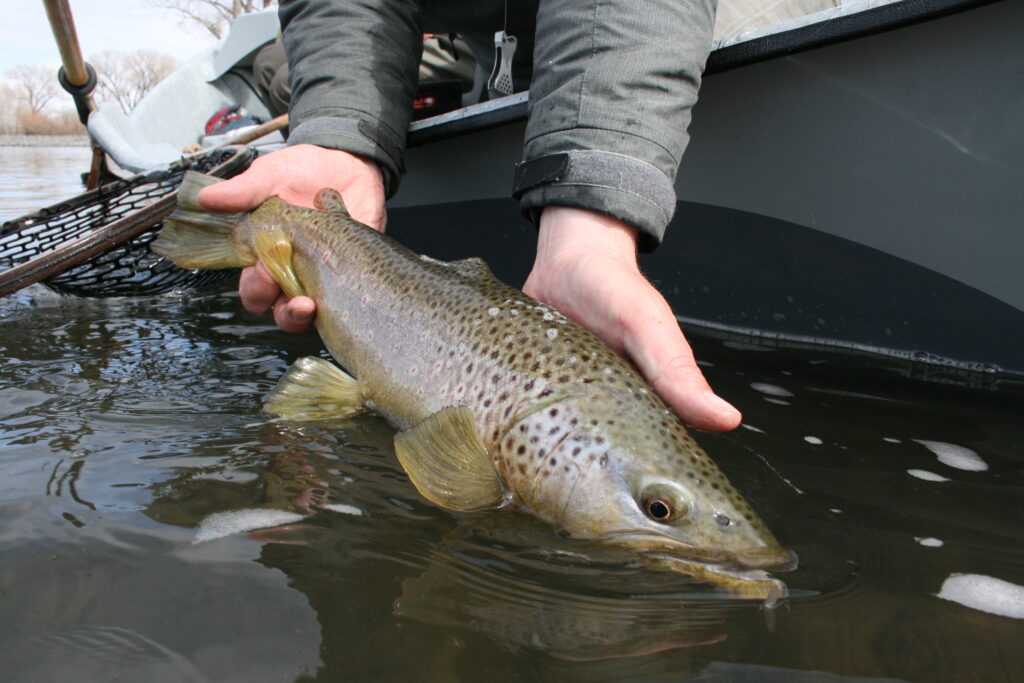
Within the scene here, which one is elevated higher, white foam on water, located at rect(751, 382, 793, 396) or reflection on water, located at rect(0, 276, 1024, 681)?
white foam on water, located at rect(751, 382, 793, 396)

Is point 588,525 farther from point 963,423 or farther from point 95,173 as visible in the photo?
point 95,173

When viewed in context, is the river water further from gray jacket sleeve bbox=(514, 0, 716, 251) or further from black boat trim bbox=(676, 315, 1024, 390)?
gray jacket sleeve bbox=(514, 0, 716, 251)

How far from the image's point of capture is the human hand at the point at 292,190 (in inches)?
128

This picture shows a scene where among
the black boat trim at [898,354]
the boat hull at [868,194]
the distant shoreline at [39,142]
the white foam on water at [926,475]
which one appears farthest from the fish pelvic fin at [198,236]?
the distant shoreline at [39,142]

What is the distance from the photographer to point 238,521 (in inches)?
76.6

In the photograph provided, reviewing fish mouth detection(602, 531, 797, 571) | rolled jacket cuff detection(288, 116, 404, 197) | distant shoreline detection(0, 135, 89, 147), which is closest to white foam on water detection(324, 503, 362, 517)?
fish mouth detection(602, 531, 797, 571)

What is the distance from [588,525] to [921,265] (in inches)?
89.3

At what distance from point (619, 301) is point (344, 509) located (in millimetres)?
984

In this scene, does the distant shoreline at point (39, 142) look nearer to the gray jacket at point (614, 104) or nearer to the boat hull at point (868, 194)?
the boat hull at point (868, 194)

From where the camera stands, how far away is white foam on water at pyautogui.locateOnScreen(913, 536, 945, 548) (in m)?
2.01

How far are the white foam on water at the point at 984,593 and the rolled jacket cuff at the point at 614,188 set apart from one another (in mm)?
1348

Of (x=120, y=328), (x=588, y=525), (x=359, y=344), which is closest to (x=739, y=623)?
(x=588, y=525)

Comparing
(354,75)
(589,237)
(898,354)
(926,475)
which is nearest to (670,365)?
(589,237)

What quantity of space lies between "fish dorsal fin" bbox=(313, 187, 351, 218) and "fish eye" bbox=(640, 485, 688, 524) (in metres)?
2.03
